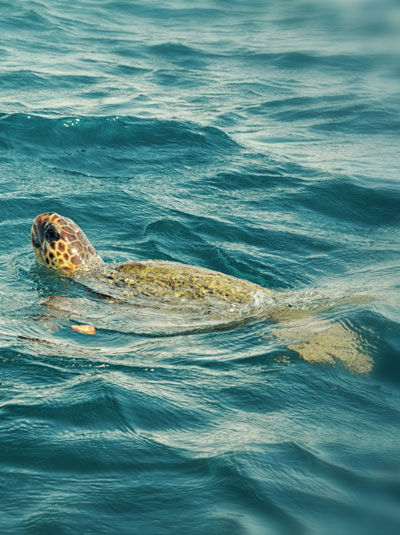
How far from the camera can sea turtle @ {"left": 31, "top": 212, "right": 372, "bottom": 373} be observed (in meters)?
5.82

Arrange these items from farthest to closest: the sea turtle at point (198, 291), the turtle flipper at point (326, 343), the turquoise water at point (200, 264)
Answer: the sea turtle at point (198, 291) < the turtle flipper at point (326, 343) < the turquoise water at point (200, 264)

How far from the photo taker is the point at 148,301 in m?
6.64

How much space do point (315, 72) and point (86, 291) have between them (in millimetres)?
13651

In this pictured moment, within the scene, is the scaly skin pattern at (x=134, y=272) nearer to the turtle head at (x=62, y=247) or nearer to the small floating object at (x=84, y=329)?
the turtle head at (x=62, y=247)

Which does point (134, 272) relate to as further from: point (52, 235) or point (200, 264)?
point (200, 264)

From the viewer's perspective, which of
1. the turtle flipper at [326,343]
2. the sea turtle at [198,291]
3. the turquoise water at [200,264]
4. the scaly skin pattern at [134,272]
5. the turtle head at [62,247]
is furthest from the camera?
the turtle head at [62,247]

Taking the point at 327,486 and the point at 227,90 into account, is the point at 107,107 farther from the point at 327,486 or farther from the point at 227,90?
the point at 327,486

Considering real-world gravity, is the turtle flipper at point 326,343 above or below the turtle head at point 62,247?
below

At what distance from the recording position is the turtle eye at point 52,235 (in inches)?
298

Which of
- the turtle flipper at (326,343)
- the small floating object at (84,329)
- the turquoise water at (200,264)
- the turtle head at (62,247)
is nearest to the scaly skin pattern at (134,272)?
the turtle head at (62,247)

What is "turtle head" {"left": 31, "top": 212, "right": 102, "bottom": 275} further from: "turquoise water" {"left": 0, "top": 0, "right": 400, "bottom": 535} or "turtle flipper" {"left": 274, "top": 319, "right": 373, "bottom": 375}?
"turtle flipper" {"left": 274, "top": 319, "right": 373, "bottom": 375}

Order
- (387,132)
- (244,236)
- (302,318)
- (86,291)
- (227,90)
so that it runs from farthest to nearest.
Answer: (227,90) → (387,132) → (244,236) → (86,291) → (302,318)

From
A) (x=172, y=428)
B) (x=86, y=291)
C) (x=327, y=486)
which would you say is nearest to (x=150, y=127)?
(x=86, y=291)

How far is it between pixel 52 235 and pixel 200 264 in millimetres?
1888
